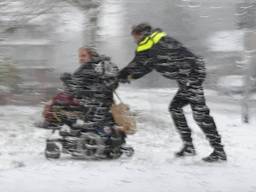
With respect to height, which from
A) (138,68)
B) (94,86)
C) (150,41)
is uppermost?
(150,41)

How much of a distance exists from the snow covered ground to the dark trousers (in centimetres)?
35

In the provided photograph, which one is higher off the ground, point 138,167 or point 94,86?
point 94,86

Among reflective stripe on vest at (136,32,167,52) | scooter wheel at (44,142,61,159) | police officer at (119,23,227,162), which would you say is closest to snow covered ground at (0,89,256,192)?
scooter wheel at (44,142,61,159)

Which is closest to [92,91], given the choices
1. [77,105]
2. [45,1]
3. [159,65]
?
[77,105]

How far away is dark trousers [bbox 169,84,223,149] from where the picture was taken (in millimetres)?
8078

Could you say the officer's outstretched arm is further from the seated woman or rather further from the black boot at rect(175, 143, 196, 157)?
the black boot at rect(175, 143, 196, 157)

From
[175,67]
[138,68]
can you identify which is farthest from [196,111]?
[138,68]

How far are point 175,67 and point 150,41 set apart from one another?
16.6 inches

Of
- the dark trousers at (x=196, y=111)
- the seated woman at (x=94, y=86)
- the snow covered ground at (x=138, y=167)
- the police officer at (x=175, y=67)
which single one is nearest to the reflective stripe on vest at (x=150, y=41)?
the police officer at (x=175, y=67)

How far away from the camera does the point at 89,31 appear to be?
12758 mm

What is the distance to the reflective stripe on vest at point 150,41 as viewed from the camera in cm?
800

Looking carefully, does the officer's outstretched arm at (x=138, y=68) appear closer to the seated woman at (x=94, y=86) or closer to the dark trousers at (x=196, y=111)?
the seated woman at (x=94, y=86)

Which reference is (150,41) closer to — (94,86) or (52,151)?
(94,86)

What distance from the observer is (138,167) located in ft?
25.5
